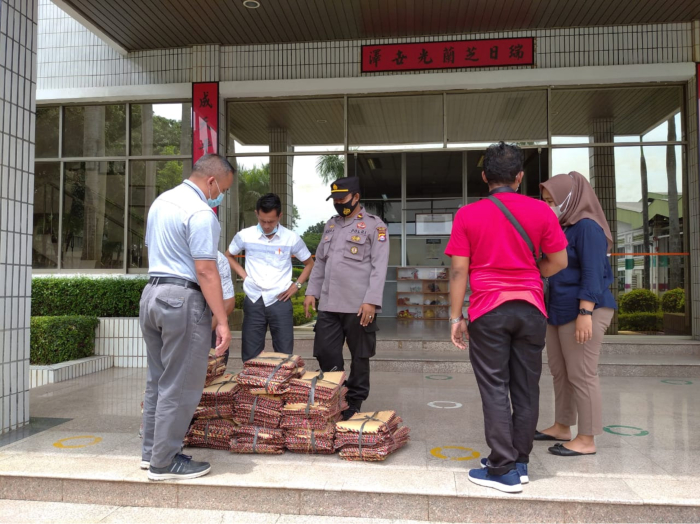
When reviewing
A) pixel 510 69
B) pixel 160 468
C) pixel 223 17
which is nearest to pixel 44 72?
pixel 223 17

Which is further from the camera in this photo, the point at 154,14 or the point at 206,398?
the point at 154,14

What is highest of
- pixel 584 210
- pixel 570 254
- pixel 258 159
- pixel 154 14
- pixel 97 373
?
pixel 154 14

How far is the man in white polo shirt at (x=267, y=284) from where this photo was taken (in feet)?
13.8

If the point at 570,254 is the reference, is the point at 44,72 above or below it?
above

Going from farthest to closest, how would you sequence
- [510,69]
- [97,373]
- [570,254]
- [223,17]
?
1. [510,69]
2. [223,17]
3. [97,373]
4. [570,254]

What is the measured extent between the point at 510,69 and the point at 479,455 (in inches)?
219

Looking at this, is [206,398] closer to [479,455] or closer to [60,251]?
[479,455]

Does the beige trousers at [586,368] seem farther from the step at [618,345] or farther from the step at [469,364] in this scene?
the step at [618,345]

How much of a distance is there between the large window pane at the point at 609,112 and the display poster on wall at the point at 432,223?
5.26 meters

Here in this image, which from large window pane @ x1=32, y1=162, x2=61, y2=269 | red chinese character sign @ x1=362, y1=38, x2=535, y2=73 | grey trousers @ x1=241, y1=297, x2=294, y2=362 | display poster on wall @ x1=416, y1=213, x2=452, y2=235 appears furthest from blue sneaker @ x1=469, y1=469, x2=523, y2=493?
display poster on wall @ x1=416, y1=213, x2=452, y2=235

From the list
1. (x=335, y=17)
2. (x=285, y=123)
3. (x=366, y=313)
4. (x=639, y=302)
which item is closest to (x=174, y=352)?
(x=366, y=313)

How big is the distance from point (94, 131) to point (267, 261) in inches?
212

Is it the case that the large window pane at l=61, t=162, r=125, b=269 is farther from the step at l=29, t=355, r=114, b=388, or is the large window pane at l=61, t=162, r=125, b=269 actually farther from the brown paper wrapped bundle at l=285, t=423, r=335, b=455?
the brown paper wrapped bundle at l=285, t=423, r=335, b=455

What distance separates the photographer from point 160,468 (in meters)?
2.82
